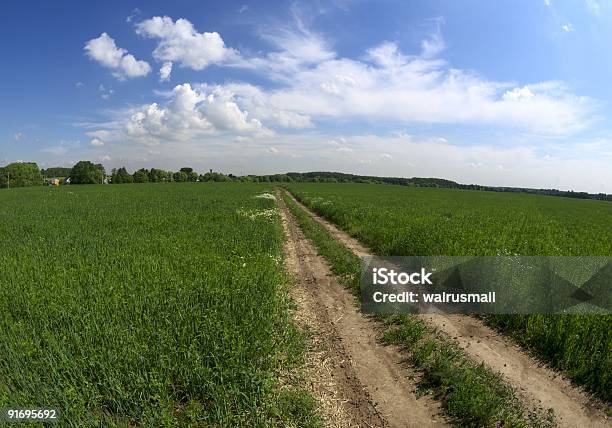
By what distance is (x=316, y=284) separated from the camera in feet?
29.9

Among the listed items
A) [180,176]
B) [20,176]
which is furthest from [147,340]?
[180,176]

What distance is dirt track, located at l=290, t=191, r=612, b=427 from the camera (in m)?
4.30

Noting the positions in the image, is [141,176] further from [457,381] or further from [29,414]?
[457,381]

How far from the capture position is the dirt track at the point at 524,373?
4.30m

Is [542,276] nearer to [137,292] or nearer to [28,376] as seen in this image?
[137,292]

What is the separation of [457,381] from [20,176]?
468ft

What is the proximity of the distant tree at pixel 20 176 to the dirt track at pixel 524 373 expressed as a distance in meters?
133

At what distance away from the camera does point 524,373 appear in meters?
5.09

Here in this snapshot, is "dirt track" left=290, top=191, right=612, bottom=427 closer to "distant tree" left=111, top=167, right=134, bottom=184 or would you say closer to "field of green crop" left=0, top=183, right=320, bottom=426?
"field of green crop" left=0, top=183, right=320, bottom=426

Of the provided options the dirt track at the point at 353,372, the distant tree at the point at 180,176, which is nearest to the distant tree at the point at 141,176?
the distant tree at the point at 180,176

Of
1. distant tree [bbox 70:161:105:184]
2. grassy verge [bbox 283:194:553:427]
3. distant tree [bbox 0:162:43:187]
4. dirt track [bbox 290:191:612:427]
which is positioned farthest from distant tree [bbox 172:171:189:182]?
dirt track [bbox 290:191:612:427]

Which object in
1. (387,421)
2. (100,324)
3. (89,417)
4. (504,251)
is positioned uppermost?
(504,251)

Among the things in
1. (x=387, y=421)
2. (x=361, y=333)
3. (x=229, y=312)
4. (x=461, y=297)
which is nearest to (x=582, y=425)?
(x=387, y=421)

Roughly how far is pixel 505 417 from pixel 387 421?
57.9 inches
